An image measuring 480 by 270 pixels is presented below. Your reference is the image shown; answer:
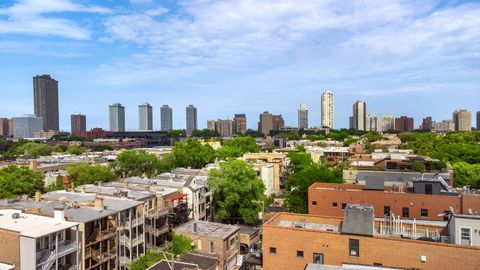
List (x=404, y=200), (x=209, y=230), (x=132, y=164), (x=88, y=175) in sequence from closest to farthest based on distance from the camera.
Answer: (x=404, y=200)
(x=209, y=230)
(x=88, y=175)
(x=132, y=164)

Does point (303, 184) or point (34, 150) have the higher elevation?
point (303, 184)

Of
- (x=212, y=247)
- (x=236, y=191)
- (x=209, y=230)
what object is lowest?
(x=212, y=247)

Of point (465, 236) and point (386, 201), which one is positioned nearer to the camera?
point (465, 236)

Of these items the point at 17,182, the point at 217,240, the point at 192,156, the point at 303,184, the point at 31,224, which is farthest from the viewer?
the point at 192,156

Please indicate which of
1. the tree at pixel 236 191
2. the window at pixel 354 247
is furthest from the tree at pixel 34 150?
the window at pixel 354 247

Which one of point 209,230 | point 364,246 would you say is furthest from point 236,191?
point 364,246

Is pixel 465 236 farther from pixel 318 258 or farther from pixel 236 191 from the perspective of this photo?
pixel 236 191

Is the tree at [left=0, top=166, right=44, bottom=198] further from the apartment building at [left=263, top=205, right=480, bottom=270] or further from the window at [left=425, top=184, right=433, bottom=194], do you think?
the window at [left=425, top=184, right=433, bottom=194]
